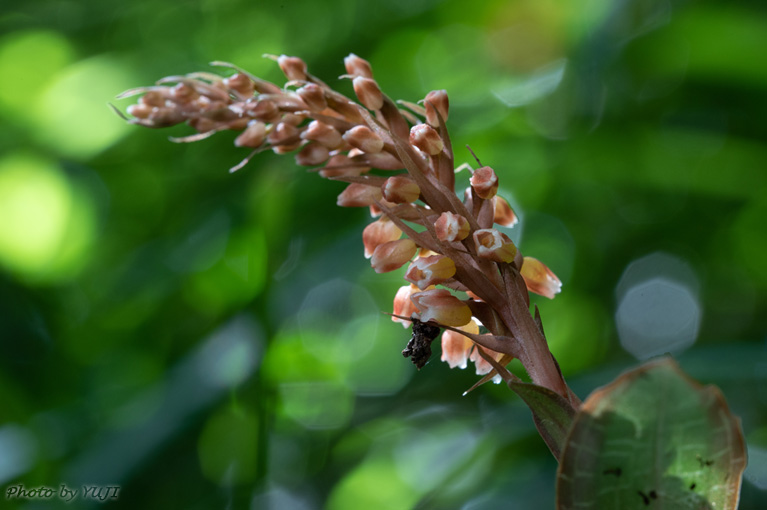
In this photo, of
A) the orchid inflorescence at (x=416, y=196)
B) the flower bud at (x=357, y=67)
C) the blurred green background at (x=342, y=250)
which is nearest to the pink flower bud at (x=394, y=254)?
the orchid inflorescence at (x=416, y=196)

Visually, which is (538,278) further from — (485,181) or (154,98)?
(154,98)

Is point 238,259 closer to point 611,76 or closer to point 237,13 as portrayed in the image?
point 237,13

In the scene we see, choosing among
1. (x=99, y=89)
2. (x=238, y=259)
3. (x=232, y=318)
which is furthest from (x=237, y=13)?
(x=232, y=318)

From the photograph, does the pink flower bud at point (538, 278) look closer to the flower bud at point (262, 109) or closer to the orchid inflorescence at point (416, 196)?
the orchid inflorescence at point (416, 196)

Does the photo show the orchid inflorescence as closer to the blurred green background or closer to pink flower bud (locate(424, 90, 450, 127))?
pink flower bud (locate(424, 90, 450, 127))

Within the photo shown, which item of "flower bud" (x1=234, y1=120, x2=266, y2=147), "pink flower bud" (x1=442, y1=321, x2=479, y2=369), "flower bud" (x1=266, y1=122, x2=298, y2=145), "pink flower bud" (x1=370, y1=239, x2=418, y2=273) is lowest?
"pink flower bud" (x1=442, y1=321, x2=479, y2=369)

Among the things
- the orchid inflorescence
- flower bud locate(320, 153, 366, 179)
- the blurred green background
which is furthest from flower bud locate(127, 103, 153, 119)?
the blurred green background

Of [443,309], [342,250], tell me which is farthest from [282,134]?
[342,250]
